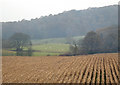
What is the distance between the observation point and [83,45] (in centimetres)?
5425

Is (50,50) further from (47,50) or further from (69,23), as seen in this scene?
(69,23)

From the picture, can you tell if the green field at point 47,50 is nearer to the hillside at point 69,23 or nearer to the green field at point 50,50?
the green field at point 50,50

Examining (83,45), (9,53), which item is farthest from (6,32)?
(83,45)

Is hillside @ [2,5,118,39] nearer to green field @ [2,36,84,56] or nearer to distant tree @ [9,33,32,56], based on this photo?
green field @ [2,36,84,56]

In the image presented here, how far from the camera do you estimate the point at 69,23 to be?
116 metres

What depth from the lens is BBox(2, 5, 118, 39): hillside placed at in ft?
334

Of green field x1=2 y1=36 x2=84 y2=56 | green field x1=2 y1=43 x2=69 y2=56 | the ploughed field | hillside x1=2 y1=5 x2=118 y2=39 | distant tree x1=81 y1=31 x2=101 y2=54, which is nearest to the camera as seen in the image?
the ploughed field

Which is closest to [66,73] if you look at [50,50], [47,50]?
[47,50]

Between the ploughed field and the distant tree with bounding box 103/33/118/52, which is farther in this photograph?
the distant tree with bounding box 103/33/118/52

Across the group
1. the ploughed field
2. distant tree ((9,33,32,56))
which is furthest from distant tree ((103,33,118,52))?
the ploughed field

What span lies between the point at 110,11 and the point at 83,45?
7245cm

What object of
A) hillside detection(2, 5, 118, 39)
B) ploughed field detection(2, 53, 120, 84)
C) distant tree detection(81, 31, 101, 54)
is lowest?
ploughed field detection(2, 53, 120, 84)

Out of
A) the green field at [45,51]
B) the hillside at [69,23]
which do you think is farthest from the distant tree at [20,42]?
the hillside at [69,23]

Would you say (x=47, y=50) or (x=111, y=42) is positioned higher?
(x=111, y=42)
